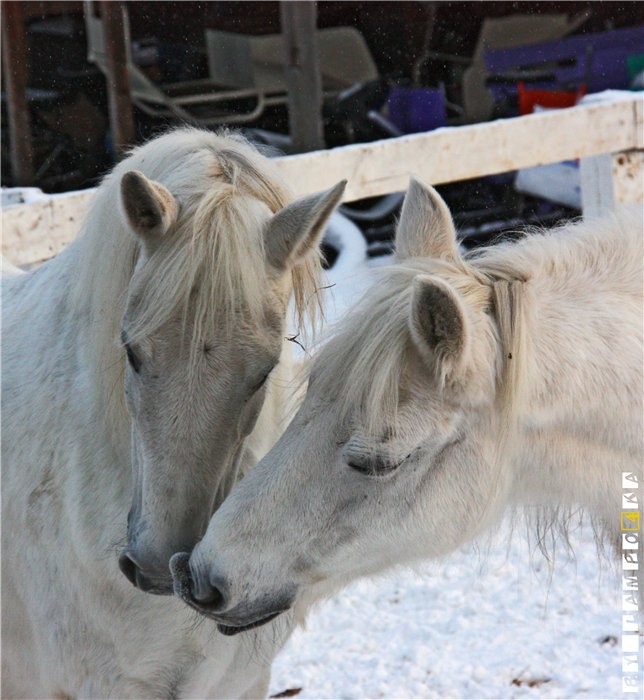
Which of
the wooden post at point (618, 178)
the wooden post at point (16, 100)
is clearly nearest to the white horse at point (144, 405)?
the wooden post at point (16, 100)

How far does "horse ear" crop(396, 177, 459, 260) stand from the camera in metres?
1.91

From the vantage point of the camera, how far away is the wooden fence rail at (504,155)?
14.9 feet

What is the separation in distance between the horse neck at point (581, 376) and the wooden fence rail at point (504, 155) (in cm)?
256

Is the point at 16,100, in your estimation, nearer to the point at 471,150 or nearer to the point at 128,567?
the point at 471,150

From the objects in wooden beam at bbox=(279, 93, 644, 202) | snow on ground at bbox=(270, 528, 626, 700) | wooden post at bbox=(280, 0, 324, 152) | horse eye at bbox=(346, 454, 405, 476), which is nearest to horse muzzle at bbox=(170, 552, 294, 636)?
horse eye at bbox=(346, 454, 405, 476)

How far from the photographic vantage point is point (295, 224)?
2.11m

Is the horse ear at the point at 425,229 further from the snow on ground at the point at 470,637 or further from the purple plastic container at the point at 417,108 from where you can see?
the purple plastic container at the point at 417,108

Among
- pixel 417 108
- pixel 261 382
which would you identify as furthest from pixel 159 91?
pixel 261 382

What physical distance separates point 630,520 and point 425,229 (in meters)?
0.73

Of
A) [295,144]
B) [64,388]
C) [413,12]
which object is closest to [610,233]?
[64,388]

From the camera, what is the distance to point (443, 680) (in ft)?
11.2

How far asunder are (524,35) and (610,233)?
7732 mm

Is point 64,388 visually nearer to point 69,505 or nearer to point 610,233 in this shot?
point 69,505

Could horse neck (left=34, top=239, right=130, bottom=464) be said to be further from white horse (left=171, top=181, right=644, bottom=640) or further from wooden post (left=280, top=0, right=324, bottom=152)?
wooden post (left=280, top=0, right=324, bottom=152)
